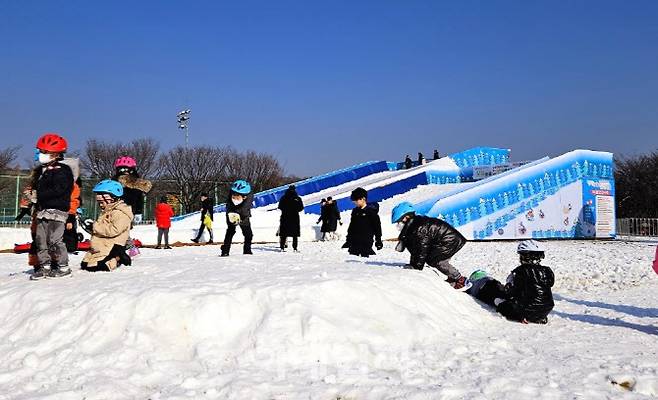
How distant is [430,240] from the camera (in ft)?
22.2

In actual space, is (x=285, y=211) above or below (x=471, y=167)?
below

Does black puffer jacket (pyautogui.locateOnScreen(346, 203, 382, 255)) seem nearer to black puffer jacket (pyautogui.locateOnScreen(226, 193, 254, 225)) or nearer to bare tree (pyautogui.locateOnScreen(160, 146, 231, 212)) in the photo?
black puffer jacket (pyautogui.locateOnScreen(226, 193, 254, 225))

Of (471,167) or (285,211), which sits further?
(471,167)

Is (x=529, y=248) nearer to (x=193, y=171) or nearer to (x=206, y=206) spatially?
(x=206, y=206)

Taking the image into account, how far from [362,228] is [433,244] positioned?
265 cm

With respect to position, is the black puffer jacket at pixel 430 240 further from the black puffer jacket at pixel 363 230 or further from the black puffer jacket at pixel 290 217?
the black puffer jacket at pixel 290 217

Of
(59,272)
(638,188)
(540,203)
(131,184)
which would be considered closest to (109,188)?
(59,272)

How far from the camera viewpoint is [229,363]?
3.83m

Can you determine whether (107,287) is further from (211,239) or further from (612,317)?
(211,239)

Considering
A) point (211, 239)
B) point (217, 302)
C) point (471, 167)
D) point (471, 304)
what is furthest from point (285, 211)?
point (471, 167)

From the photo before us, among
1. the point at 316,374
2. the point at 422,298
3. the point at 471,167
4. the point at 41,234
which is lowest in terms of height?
the point at 316,374

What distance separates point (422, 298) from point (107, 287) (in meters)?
3.07

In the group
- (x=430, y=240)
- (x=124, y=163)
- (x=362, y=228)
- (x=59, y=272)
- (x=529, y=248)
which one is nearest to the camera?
(x=59, y=272)

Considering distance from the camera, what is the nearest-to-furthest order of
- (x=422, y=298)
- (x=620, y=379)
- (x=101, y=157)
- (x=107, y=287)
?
(x=620, y=379)
(x=107, y=287)
(x=422, y=298)
(x=101, y=157)
